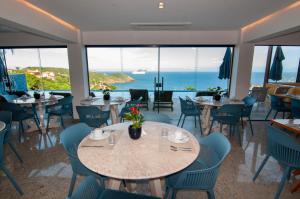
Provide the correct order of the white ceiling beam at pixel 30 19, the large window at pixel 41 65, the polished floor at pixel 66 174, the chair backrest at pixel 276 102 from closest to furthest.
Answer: the polished floor at pixel 66 174
the white ceiling beam at pixel 30 19
the chair backrest at pixel 276 102
the large window at pixel 41 65

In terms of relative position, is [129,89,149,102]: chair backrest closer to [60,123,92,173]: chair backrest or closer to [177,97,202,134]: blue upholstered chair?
[177,97,202,134]: blue upholstered chair

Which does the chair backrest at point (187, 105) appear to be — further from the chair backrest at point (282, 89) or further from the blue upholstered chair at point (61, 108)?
the chair backrest at point (282, 89)

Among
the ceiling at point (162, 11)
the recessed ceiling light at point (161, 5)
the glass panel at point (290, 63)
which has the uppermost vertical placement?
the ceiling at point (162, 11)

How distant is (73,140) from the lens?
1.92 metres

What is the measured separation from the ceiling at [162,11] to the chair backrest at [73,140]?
6.54 ft

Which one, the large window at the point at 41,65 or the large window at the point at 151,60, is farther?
the large window at the point at 41,65

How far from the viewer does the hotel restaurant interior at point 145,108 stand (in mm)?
1517

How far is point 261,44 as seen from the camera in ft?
15.5

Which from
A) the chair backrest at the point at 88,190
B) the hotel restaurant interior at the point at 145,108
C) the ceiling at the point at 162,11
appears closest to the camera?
the chair backrest at the point at 88,190

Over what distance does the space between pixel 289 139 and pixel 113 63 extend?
5622mm

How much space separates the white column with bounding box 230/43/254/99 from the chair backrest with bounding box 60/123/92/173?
4323 mm

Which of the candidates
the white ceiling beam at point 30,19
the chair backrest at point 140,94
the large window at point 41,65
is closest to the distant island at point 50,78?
the large window at point 41,65

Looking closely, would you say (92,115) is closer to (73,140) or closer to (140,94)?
(73,140)

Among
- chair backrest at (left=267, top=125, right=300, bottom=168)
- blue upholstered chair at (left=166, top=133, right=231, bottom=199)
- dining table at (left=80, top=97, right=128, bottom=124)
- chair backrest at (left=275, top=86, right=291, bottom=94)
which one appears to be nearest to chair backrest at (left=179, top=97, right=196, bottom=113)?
dining table at (left=80, top=97, right=128, bottom=124)
